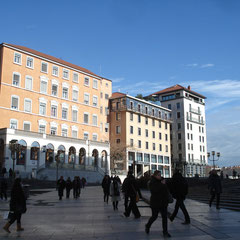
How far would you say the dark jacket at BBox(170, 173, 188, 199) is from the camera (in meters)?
10.3

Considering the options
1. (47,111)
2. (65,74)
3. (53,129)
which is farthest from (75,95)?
(53,129)

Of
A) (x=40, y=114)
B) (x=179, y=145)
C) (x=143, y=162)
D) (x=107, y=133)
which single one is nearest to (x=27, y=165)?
(x=40, y=114)

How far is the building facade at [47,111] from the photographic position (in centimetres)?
4441

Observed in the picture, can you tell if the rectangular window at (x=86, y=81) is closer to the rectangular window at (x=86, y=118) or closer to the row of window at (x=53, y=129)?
the rectangular window at (x=86, y=118)

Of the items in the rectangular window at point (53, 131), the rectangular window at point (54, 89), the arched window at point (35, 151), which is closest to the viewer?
the arched window at point (35, 151)

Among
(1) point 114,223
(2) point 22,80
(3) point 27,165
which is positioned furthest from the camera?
(2) point 22,80

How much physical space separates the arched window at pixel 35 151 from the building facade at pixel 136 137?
2004 cm

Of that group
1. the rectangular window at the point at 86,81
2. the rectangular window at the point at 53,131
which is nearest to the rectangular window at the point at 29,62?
the rectangular window at the point at 53,131

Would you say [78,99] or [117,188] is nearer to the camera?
[117,188]

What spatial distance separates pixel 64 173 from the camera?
149ft

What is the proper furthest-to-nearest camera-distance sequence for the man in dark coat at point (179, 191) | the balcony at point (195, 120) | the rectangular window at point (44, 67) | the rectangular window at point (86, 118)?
1. the balcony at point (195, 120)
2. the rectangular window at point (86, 118)
3. the rectangular window at point (44, 67)
4. the man in dark coat at point (179, 191)

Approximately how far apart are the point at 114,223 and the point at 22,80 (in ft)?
132

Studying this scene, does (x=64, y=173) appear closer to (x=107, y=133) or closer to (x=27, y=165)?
(x=27, y=165)

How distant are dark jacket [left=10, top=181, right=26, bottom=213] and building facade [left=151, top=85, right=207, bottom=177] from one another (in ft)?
250
